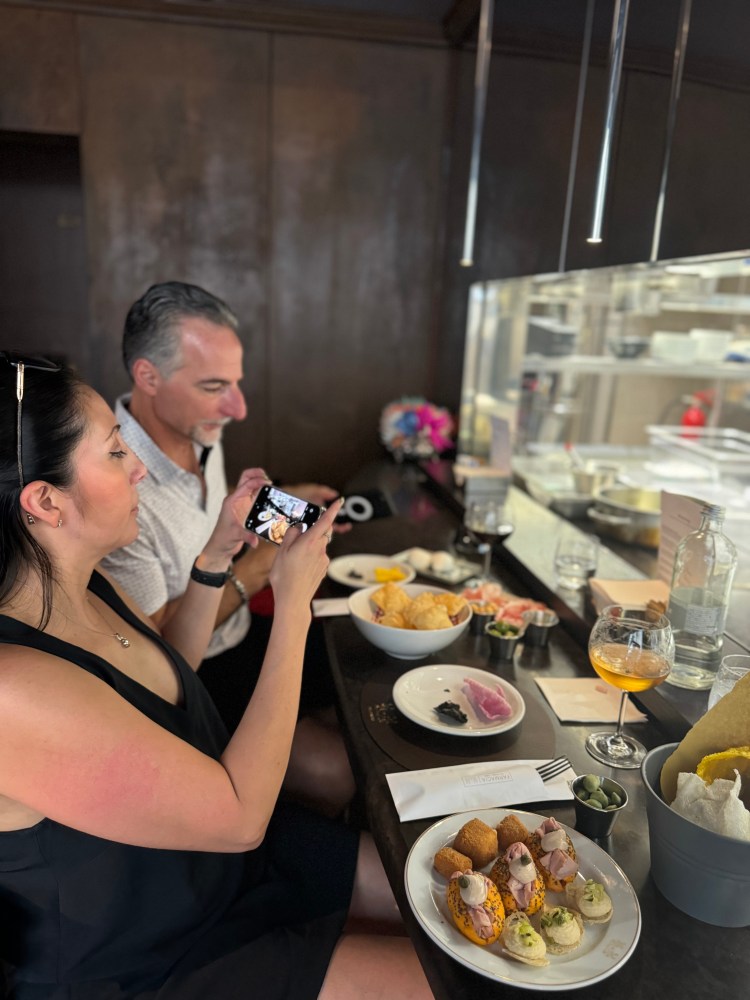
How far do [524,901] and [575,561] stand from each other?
3.29 feet

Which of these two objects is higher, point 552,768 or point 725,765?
point 725,765

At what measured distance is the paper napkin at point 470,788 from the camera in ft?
3.34

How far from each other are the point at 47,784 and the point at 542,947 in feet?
1.89

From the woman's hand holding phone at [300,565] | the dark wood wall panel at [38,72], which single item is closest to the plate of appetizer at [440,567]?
the woman's hand holding phone at [300,565]

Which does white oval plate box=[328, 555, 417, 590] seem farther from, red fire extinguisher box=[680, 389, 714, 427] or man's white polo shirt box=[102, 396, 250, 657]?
red fire extinguisher box=[680, 389, 714, 427]

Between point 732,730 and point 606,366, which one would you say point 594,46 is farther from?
point 732,730

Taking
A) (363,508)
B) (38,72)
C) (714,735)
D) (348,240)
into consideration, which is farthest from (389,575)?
(38,72)

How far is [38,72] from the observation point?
10.3 ft

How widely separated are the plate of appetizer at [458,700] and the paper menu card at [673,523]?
43 centimetres

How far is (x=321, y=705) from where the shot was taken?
178 centimetres

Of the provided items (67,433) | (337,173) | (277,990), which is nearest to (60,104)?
(337,173)

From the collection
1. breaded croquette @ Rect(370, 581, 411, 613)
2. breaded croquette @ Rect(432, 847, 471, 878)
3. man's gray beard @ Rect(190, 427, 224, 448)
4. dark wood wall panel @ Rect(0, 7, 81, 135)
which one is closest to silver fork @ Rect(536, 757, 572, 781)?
breaded croquette @ Rect(432, 847, 471, 878)

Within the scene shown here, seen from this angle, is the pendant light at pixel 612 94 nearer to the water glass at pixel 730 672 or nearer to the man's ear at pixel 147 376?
the water glass at pixel 730 672

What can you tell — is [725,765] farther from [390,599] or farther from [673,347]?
[673,347]
